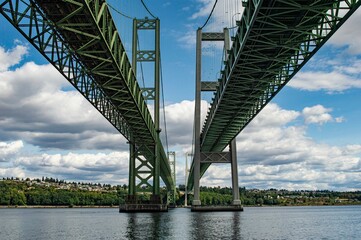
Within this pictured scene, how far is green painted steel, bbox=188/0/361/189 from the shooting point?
19.0m

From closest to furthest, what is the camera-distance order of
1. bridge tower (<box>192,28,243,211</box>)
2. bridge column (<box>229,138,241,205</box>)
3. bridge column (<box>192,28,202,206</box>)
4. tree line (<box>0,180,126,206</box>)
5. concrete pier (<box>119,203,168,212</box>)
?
concrete pier (<box>119,203,168,212</box>) < bridge column (<box>192,28,202,206</box>) < bridge tower (<box>192,28,243,211</box>) < bridge column (<box>229,138,241,205</box>) < tree line (<box>0,180,126,206</box>)

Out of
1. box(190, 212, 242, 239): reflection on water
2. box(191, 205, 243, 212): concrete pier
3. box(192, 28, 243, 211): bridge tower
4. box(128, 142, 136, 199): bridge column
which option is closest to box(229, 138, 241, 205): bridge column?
box(192, 28, 243, 211): bridge tower

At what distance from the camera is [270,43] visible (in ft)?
72.5

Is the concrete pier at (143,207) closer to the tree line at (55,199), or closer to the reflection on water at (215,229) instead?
the reflection on water at (215,229)

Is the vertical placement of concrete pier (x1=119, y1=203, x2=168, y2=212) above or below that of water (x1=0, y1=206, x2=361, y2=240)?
above

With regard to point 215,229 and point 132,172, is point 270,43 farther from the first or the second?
point 132,172

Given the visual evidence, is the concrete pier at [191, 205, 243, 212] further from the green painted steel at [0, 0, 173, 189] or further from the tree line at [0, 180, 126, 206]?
the tree line at [0, 180, 126, 206]

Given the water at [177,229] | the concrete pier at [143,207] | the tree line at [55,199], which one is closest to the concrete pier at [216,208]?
the concrete pier at [143,207]

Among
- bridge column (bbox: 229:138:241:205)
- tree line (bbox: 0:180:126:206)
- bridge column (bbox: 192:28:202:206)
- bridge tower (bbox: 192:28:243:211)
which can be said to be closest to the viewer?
bridge column (bbox: 192:28:202:206)

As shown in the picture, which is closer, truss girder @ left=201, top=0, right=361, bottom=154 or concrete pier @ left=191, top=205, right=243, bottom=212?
truss girder @ left=201, top=0, right=361, bottom=154

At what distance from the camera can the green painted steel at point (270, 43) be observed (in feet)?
62.2

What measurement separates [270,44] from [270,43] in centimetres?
16

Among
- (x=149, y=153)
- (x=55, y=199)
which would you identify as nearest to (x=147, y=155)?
(x=149, y=153)

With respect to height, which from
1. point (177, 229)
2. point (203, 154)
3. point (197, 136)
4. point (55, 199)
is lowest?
point (177, 229)
